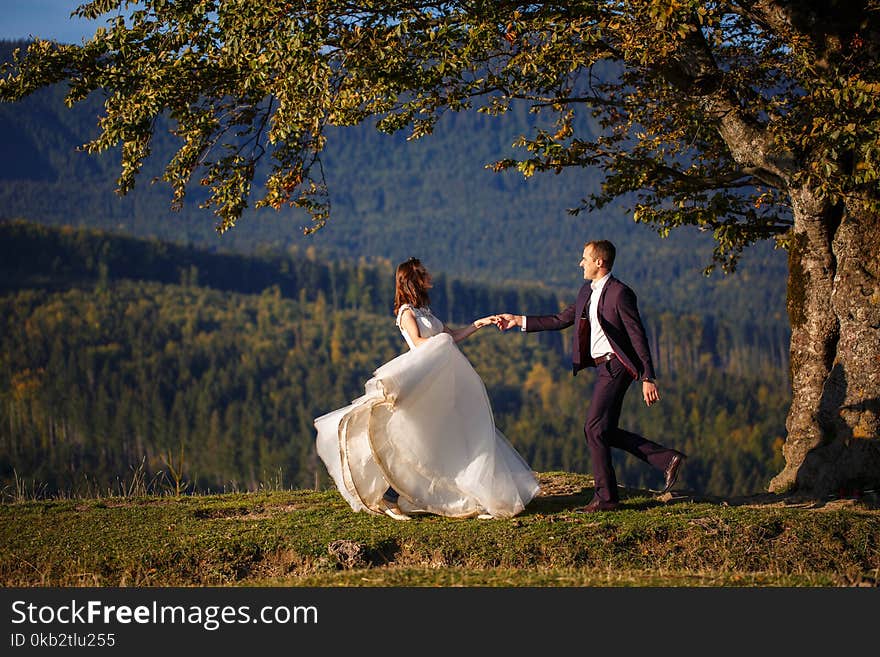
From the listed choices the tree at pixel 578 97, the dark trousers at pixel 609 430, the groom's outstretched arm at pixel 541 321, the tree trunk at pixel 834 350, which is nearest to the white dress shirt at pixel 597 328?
the dark trousers at pixel 609 430

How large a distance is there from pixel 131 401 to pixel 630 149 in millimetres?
181935

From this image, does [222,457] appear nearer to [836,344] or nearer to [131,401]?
[131,401]

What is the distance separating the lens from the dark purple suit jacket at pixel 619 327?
1155cm

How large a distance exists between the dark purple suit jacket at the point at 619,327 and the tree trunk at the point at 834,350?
413 centimetres

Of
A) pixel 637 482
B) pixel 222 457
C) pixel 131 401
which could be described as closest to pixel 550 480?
pixel 637 482

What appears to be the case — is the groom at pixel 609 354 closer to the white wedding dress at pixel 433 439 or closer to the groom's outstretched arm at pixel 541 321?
the groom's outstretched arm at pixel 541 321

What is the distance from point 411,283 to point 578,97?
6458mm

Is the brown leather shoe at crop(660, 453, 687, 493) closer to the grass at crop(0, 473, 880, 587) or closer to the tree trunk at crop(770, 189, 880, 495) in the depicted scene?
the grass at crop(0, 473, 880, 587)

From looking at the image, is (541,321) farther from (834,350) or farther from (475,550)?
(834,350)

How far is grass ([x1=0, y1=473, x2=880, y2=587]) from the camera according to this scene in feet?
33.5

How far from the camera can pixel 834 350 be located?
50.2 ft

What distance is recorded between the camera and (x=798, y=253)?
1573 cm

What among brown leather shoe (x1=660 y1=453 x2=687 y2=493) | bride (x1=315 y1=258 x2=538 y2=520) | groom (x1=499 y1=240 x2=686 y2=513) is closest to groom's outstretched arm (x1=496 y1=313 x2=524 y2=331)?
bride (x1=315 y1=258 x2=538 y2=520)

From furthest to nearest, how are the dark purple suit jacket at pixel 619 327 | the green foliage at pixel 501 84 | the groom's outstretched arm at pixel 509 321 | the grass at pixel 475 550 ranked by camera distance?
1. the green foliage at pixel 501 84
2. the groom's outstretched arm at pixel 509 321
3. the dark purple suit jacket at pixel 619 327
4. the grass at pixel 475 550
